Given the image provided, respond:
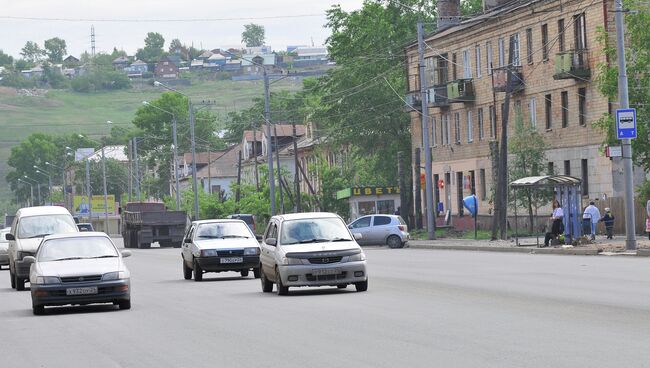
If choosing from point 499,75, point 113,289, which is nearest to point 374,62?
point 499,75

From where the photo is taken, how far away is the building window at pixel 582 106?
63594mm

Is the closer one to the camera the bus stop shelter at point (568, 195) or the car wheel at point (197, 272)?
the car wheel at point (197, 272)

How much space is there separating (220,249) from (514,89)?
37.0m

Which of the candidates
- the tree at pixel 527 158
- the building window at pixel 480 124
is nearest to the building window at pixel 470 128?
the building window at pixel 480 124

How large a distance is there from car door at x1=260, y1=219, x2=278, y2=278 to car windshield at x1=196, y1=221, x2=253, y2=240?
7036mm

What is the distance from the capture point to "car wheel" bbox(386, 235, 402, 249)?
6262 cm

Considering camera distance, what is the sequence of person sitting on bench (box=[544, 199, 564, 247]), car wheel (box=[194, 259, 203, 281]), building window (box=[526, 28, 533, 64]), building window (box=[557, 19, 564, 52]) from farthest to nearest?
building window (box=[526, 28, 533, 64]), building window (box=[557, 19, 564, 52]), person sitting on bench (box=[544, 199, 564, 247]), car wheel (box=[194, 259, 203, 281])

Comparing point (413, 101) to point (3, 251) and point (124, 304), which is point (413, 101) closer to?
point (3, 251)

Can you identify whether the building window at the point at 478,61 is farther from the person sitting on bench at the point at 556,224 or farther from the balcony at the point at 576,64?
the person sitting on bench at the point at 556,224

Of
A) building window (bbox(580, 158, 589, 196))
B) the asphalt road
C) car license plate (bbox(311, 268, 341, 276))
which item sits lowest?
the asphalt road

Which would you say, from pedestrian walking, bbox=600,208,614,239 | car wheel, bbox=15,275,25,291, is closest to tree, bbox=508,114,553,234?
pedestrian walking, bbox=600,208,614,239

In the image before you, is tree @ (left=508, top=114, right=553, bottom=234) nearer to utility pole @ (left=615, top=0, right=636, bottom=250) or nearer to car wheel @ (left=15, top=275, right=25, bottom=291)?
utility pole @ (left=615, top=0, right=636, bottom=250)

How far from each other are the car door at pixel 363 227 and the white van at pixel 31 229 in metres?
25.6

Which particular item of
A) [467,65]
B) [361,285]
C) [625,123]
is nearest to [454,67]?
[467,65]
